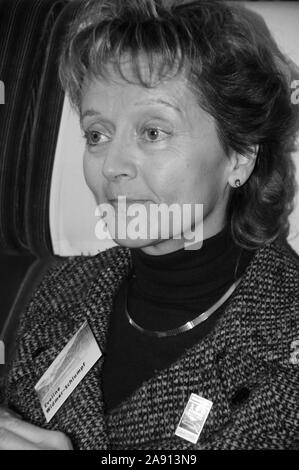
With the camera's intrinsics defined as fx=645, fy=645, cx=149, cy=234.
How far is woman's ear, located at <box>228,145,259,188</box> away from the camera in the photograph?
49.1 inches

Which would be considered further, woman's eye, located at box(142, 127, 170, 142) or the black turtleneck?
the black turtleneck

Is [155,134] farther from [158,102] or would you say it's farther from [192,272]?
[192,272]

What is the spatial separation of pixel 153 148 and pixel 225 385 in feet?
1.42

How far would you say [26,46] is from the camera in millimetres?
1429

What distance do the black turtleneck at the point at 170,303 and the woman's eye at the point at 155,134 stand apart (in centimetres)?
24

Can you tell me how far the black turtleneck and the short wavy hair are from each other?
0.08 m

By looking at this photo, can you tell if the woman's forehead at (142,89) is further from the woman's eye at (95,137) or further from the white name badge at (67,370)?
the white name badge at (67,370)

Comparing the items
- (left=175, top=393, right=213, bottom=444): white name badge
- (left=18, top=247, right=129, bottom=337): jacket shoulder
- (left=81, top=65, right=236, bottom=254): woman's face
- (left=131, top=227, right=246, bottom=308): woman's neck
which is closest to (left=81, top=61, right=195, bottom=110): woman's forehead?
(left=81, top=65, right=236, bottom=254): woman's face

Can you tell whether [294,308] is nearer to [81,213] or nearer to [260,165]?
[260,165]

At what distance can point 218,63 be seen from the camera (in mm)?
1161

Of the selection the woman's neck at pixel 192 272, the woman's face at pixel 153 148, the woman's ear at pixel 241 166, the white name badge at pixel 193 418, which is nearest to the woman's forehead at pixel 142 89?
the woman's face at pixel 153 148

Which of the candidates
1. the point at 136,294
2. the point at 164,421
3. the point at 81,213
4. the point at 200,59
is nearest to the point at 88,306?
the point at 136,294

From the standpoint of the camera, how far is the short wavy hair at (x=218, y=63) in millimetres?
1140

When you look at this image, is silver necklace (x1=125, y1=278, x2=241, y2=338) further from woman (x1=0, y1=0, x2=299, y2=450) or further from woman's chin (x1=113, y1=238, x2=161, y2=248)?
woman's chin (x1=113, y1=238, x2=161, y2=248)
